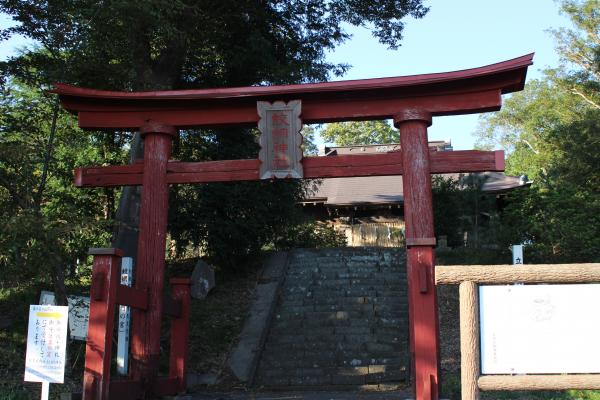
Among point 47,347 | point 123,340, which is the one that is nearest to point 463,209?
point 123,340

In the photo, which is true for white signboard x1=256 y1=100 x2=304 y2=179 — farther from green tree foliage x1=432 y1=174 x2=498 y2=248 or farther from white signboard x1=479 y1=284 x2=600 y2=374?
green tree foliage x1=432 y1=174 x2=498 y2=248

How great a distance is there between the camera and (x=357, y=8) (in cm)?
1344

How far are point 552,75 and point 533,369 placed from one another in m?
27.6

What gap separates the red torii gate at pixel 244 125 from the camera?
754 cm

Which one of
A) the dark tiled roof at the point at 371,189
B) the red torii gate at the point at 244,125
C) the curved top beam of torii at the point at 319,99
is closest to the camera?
the red torii gate at the point at 244,125

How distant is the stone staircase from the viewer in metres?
9.69

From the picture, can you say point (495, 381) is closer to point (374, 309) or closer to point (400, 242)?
point (374, 309)

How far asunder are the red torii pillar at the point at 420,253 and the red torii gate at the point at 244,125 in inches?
0.6

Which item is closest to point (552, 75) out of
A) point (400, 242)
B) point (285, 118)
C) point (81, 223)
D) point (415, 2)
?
point (400, 242)

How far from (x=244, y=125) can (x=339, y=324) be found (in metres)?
4.93

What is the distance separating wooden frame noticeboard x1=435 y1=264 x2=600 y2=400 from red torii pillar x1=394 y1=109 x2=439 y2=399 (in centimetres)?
152

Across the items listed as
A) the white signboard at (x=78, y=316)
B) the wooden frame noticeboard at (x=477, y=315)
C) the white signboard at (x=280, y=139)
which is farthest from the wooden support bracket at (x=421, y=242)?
the white signboard at (x=78, y=316)

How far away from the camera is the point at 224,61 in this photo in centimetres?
1348

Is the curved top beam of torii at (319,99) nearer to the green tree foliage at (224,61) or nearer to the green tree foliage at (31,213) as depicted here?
the green tree foliage at (31,213)
